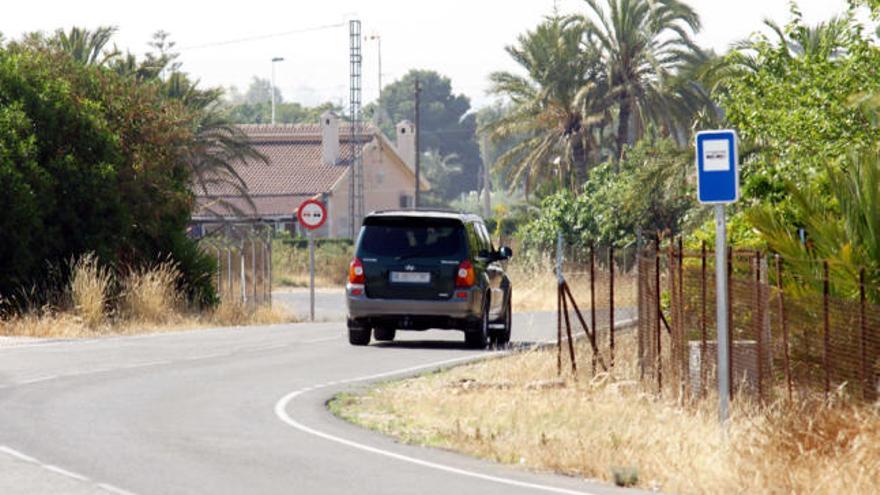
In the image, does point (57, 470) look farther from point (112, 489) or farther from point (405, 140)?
point (405, 140)

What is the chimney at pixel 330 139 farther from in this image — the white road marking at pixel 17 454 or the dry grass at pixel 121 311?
the white road marking at pixel 17 454

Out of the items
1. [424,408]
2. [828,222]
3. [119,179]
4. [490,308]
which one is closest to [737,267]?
[828,222]

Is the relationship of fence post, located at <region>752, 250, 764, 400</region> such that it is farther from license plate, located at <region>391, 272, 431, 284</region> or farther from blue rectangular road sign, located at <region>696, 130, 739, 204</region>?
license plate, located at <region>391, 272, 431, 284</region>

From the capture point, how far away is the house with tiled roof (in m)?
94.4

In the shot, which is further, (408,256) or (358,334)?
(358,334)

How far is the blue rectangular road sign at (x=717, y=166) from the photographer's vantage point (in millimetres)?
14695

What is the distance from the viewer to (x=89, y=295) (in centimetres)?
3084

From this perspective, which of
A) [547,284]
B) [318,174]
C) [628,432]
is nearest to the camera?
[628,432]

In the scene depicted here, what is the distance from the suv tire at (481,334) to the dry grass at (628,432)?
5.39 meters

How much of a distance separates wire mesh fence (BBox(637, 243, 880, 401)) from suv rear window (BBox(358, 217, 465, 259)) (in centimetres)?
688

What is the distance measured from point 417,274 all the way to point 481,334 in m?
1.43

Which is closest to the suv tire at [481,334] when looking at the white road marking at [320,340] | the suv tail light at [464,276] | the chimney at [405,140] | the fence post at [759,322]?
the suv tail light at [464,276]

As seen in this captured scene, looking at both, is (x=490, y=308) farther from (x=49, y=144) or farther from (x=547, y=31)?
(x=547, y=31)

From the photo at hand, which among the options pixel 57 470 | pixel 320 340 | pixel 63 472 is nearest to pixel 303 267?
pixel 320 340
